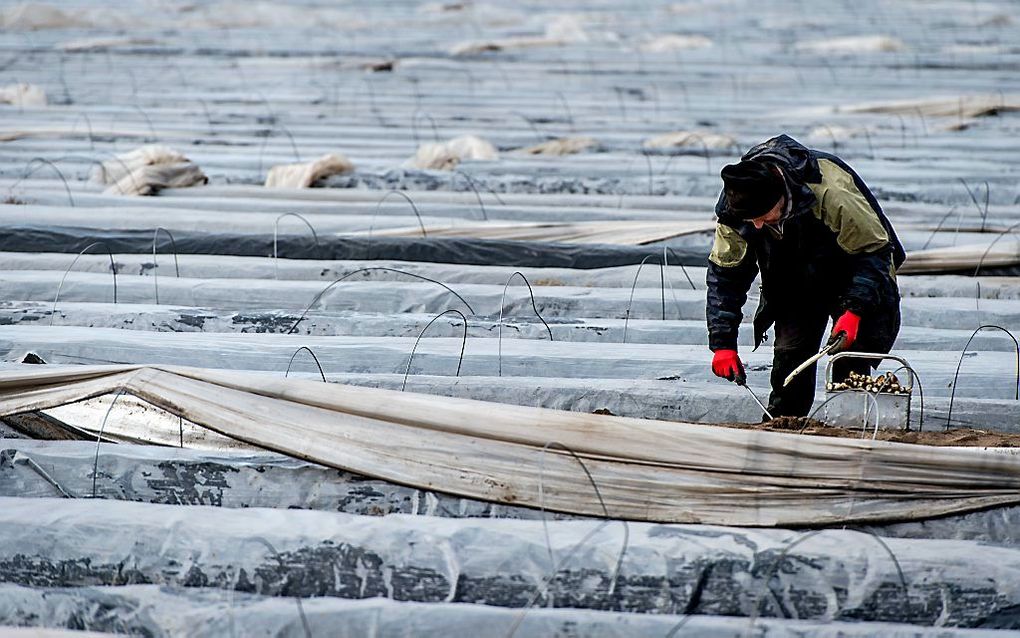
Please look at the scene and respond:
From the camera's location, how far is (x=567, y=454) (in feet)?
8.12

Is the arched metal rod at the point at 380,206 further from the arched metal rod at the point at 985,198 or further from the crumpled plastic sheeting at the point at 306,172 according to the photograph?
the arched metal rod at the point at 985,198

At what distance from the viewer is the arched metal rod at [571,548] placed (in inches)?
84.5

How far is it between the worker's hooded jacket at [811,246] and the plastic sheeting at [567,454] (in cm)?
68

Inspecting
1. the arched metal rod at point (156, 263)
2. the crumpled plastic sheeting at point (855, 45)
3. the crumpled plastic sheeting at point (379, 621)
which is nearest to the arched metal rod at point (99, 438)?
the crumpled plastic sheeting at point (379, 621)

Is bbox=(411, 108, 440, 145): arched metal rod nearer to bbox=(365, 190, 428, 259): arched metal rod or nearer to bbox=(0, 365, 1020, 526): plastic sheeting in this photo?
bbox=(365, 190, 428, 259): arched metal rod

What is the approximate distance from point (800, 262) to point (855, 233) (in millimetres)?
181

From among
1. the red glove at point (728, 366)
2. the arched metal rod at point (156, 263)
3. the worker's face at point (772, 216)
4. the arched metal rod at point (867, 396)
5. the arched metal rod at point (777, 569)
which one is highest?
the worker's face at point (772, 216)

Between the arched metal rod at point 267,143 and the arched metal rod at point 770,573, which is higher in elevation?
the arched metal rod at point 267,143

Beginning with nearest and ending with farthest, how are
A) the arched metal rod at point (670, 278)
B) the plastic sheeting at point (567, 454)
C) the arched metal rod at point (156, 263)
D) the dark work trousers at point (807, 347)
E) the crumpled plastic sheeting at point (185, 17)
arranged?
the plastic sheeting at point (567, 454) < the dark work trousers at point (807, 347) < the arched metal rod at point (670, 278) < the arched metal rod at point (156, 263) < the crumpled plastic sheeting at point (185, 17)

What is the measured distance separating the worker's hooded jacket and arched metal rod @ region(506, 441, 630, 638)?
79 centimetres

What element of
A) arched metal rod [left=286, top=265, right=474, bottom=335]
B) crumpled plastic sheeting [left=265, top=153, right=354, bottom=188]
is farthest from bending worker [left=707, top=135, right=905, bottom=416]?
crumpled plastic sheeting [left=265, top=153, right=354, bottom=188]

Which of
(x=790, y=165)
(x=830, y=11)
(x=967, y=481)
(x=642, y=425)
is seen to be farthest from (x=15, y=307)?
(x=830, y=11)

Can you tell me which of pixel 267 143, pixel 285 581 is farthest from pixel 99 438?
pixel 267 143

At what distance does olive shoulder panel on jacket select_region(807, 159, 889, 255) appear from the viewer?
119 inches
